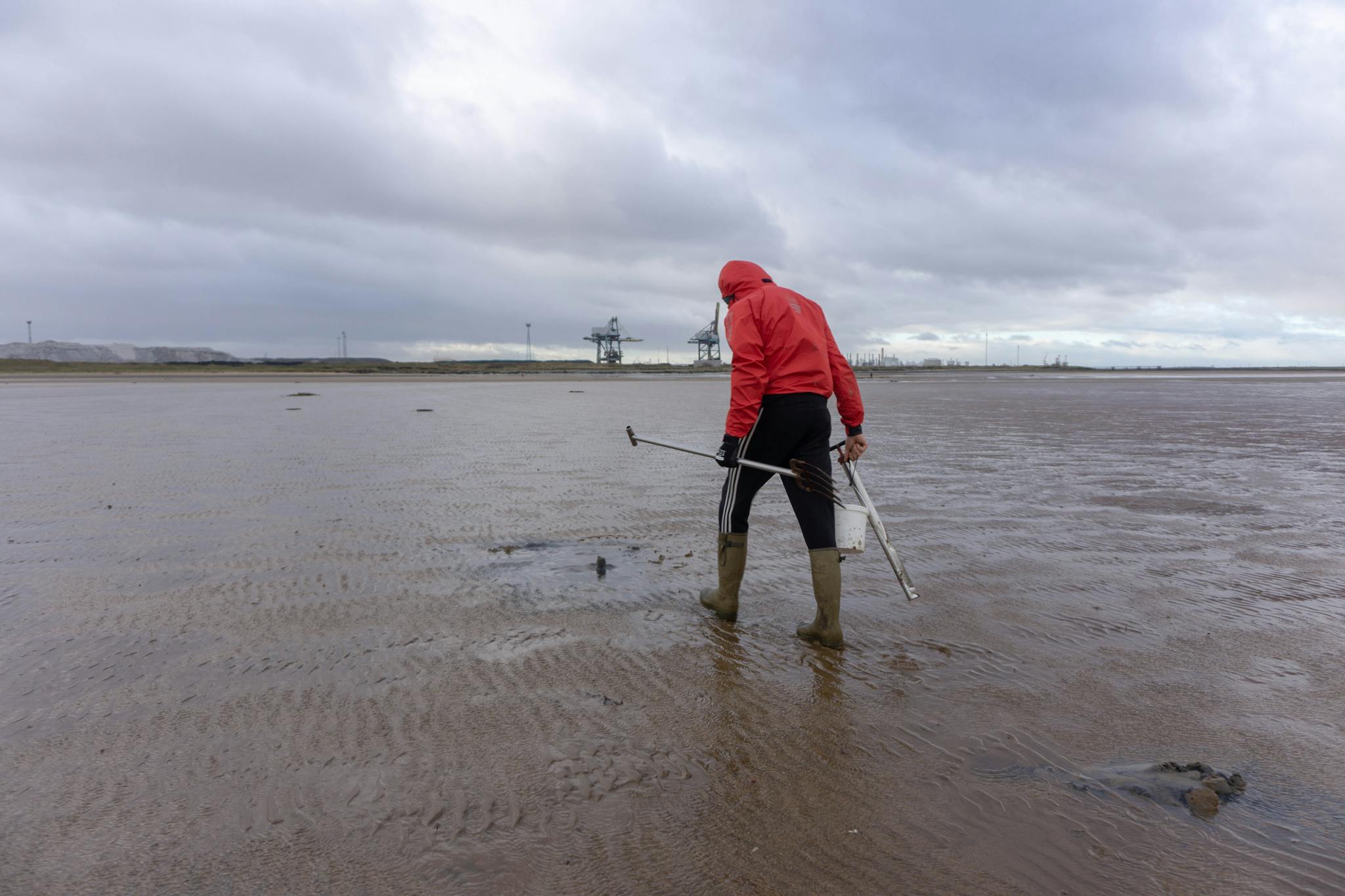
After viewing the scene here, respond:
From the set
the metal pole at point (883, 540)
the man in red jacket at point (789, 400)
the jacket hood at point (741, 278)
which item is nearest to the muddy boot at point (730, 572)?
the man in red jacket at point (789, 400)

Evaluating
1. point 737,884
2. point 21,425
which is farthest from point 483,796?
point 21,425

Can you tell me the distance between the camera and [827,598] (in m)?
4.23

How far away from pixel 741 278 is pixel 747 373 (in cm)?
77

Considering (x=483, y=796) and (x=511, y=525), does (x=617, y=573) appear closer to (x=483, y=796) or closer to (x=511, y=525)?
(x=511, y=525)

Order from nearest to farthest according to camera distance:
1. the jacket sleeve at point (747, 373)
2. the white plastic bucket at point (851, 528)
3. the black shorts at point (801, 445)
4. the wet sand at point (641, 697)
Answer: the wet sand at point (641, 697), the jacket sleeve at point (747, 373), the black shorts at point (801, 445), the white plastic bucket at point (851, 528)

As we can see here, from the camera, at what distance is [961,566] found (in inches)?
229

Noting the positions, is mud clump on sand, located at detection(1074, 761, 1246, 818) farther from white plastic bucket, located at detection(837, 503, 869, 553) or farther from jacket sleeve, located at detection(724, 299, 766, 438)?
jacket sleeve, located at detection(724, 299, 766, 438)

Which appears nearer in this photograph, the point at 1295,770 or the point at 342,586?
the point at 1295,770

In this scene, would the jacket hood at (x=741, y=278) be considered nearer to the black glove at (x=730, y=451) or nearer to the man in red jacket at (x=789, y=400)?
the man in red jacket at (x=789, y=400)

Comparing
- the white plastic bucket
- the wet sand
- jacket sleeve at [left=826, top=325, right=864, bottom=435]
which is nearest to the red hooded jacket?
jacket sleeve at [left=826, top=325, right=864, bottom=435]

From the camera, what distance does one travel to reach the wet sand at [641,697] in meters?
2.45

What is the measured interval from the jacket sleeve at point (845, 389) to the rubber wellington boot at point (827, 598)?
0.83 m

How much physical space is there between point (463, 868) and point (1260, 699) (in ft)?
12.3

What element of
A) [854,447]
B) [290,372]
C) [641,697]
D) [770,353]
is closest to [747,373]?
[770,353]
